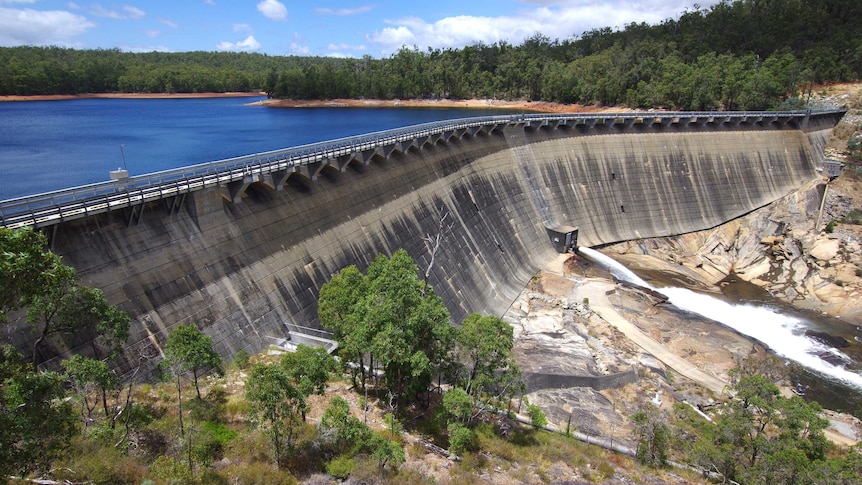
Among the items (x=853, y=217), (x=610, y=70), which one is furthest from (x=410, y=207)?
(x=610, y=70)

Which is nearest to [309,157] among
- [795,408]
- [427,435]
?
[427,435]

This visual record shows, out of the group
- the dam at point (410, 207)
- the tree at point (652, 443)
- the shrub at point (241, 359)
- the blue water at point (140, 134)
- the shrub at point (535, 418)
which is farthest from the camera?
the blue water at point (140, 134)

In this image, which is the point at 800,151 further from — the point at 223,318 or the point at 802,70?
Answer: the point at 223,318

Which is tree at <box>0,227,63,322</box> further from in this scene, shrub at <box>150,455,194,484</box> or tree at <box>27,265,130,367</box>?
shrub at <box>150,455,194,484</box>

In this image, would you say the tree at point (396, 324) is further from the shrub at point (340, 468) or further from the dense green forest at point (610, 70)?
the dense green forest at point (610, 70)

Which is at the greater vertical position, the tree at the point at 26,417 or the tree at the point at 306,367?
the tree at the point at 26,417

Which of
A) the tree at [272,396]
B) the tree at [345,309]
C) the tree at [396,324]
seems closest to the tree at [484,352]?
the tree at [396,324]
